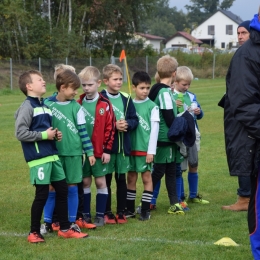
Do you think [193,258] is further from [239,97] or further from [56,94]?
[56,94]

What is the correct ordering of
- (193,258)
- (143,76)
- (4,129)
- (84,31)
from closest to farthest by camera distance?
(193,258) → (143,76) → (4,129) → (84,31)

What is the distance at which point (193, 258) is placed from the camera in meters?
5.38

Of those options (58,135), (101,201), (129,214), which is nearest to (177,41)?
(129,214)

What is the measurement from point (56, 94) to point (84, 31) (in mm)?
42706

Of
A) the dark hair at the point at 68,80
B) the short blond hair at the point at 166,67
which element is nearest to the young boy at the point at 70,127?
the dark hair at the point at 68,80

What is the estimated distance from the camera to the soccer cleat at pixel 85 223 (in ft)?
21.8

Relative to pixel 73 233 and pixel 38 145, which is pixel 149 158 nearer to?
pixel 73 233

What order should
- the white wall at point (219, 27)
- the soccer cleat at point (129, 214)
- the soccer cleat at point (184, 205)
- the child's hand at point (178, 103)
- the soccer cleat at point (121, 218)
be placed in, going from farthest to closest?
the white wall at point (219, 27)
the soccer cleat at point (184, 205)
the child's hand at point (178, 103)
the soccer cleat at point (129, 214)
the soccer cleat at point (121, 218)

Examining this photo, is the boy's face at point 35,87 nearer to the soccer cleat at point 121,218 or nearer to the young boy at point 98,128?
the young boy at point 98,128

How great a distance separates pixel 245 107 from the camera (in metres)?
4.45

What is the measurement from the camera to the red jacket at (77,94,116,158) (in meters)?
6.63

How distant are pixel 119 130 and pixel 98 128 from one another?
0.26 meters

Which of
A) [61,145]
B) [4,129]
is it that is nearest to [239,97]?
[61,145]

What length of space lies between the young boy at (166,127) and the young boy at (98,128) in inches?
32.7
